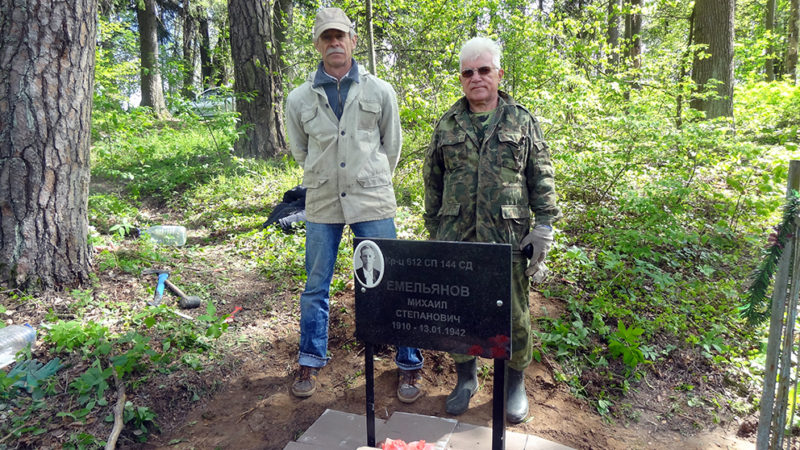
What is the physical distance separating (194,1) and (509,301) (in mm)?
19035

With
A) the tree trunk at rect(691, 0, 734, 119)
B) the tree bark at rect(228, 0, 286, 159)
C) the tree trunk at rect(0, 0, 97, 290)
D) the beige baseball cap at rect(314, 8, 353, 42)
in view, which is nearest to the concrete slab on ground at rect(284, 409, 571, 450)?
the beige baseball cap at rect(314, 8, 353, 42)

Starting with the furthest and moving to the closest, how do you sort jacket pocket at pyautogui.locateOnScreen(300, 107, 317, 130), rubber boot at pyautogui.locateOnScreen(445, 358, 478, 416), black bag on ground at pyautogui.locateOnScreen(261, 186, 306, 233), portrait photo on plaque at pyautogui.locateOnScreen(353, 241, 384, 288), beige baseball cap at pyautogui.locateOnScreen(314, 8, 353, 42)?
black bag on ground at pyautogui.locateOnScreen(261, 186, 306, 233)
jacket pocket at pyautogui.locateOnScreen(300, 107, 317, 130)
rubber boot at pyautogui.locateOnScreen(445, 358, 478, 416)
beige baseball cap at pyautogui.locateOnScreen(314, 8, 353, 42)
portrait photo on plaque at pyautogui.locateOnScreen(353, 241, 384, 288)

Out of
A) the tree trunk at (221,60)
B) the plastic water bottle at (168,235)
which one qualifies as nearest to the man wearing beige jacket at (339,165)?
the plastic water bottle at (168,235)

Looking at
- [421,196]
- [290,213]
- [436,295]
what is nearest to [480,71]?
[436,295]

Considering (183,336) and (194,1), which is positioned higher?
(194,1)

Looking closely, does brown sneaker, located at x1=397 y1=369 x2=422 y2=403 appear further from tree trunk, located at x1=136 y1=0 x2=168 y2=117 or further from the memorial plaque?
tree trunk, located at x1=136 y1=0 x2=168 y2=117

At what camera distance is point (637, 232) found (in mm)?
4781

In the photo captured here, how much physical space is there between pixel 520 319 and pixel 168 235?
180 inches

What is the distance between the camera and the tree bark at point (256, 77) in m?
8.27

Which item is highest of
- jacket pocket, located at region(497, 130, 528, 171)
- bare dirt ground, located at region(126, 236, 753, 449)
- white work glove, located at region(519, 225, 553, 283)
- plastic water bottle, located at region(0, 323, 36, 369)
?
jacket pocket, located at region(497, 130, 528, 171)

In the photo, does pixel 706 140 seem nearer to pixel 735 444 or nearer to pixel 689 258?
pixel 689 258

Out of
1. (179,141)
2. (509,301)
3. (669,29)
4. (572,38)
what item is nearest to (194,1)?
(179,141)

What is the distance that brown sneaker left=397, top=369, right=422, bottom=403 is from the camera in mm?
2977

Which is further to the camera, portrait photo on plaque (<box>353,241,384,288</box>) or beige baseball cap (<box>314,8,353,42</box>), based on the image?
beige baseball cap (<box>314,8,353,42</box>)
